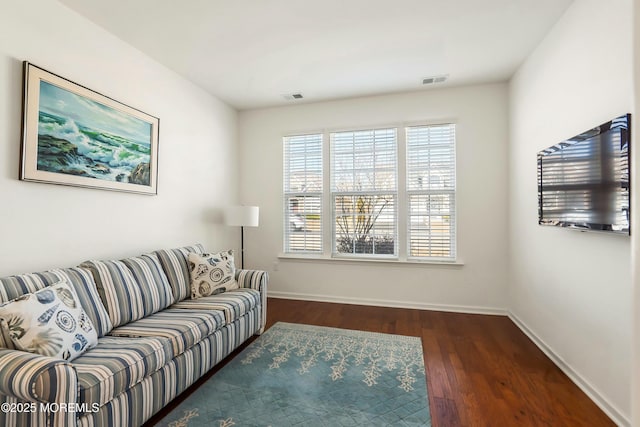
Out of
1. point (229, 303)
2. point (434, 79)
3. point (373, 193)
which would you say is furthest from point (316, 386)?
point (434, 79)

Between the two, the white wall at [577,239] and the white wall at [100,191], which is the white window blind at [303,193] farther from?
the white wall at [577,239]

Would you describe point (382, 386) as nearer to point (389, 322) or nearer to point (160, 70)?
point (389, 322)

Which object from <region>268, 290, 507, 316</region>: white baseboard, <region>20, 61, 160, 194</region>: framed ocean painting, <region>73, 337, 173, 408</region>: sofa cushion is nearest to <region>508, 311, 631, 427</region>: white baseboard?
<region>268, 290, 507, 316</region>: white baseboard

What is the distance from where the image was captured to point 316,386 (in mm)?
2182

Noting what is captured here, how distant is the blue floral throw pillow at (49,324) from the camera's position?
1.50 metres

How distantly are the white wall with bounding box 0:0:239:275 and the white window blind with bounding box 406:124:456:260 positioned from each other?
2635 millimetres

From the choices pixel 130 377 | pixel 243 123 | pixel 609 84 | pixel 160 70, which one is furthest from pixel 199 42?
pixel 609 84

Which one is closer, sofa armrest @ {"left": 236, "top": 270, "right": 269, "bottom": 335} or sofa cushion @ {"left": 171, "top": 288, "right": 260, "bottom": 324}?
sofa cushion @ {"left": 171, "top": 288, "right": 260, "bottom": 324}

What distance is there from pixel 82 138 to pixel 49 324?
151cm

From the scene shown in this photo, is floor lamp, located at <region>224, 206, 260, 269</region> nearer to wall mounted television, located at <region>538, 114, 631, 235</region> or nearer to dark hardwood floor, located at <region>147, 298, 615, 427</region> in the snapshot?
dark hardwood floor, located at <region>147, 298, 615, 427</region>

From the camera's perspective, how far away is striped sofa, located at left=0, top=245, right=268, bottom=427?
1.29m

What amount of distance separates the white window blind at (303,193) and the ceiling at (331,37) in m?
0.93

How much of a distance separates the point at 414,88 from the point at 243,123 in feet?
8.36

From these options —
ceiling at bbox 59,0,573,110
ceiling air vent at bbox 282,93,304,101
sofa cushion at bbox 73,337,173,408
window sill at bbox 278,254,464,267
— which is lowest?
sofa cushion at bbox 73,337,173,408
